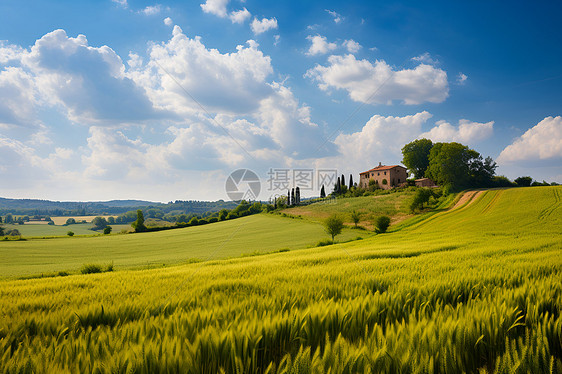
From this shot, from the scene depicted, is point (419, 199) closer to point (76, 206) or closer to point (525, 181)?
point (525, 181)

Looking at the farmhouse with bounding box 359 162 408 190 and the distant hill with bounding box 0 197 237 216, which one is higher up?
the farmhouse with bounding box 359 162 408 190

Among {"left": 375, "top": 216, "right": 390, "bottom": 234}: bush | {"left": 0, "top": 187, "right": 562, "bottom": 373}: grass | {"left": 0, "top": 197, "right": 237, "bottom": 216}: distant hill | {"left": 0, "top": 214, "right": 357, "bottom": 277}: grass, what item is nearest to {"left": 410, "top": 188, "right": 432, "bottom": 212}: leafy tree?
{"left": 375, "top": 216, "right": 390, "bottom": 234}: bush

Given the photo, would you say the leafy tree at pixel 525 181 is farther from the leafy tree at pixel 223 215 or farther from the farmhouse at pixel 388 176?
the leafy tree at pixel 223 215

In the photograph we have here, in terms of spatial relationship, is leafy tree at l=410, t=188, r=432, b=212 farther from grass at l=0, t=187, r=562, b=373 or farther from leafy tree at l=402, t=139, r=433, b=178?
grass at l=0, t=187, r=562, b=373

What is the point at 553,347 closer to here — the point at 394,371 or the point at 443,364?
the point at 443,364

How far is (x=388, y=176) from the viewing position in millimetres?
92750

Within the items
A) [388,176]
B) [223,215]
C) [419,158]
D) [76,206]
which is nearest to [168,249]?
[223,215]

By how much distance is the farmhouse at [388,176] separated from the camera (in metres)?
91.9

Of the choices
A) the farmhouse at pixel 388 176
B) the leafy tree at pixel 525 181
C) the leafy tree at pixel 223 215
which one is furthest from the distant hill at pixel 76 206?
the leafy tree at pixel 525 181

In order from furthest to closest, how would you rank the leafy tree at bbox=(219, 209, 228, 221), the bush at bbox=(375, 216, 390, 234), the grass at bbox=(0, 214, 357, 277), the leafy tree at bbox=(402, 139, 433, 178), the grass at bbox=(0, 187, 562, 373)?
the leafy tree at bbox=(402, 139, 433, 178), the leafy tree at bbox=(219, 209, 228, 221), the bush at bbox=(375, 216, 390, 234), the grass at bbox=(0, 214, 357, 277), the grass at bbox=(0, 187, 562, 373)

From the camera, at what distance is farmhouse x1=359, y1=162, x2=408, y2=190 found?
91.9 metres

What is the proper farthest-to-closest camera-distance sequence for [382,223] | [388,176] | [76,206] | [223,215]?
[76,206]
[388,176]
[223,215]
[382,223]

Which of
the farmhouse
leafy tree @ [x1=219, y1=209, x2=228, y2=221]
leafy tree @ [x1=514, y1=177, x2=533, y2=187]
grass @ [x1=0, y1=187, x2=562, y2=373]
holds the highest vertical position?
the farmhouse

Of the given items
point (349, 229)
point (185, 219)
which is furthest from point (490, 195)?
point (185, 219)
